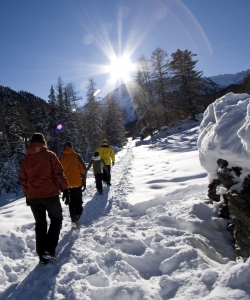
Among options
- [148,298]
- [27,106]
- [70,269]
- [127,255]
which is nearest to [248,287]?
[148,298]

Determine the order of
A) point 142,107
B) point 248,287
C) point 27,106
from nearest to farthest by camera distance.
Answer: point 248,287, point 142,107, point 27,106

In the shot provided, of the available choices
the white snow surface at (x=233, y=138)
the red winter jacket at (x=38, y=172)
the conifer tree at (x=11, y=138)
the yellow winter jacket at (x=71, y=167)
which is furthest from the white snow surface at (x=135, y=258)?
the conifer tree at (x=11, y=138)

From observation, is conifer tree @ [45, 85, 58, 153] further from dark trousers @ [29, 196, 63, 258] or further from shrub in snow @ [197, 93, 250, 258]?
shrub in snow @ [197, 93, 250, 258]

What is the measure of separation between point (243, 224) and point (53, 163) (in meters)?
3.17

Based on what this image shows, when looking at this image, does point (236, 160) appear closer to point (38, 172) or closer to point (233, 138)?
point (233, 138)

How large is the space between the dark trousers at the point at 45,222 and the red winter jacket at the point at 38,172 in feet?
0.40

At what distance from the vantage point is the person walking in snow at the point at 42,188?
3.35 metres

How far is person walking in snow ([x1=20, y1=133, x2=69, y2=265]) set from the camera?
3.35 m

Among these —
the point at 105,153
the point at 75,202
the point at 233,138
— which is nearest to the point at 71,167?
the point at 75,202

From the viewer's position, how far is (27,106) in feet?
305

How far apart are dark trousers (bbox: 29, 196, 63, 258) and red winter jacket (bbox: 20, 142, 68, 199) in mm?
122

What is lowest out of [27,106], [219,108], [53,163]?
[53,163]

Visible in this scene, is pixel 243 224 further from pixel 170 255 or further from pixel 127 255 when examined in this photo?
pixel 127 255

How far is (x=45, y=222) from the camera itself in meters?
3.43
